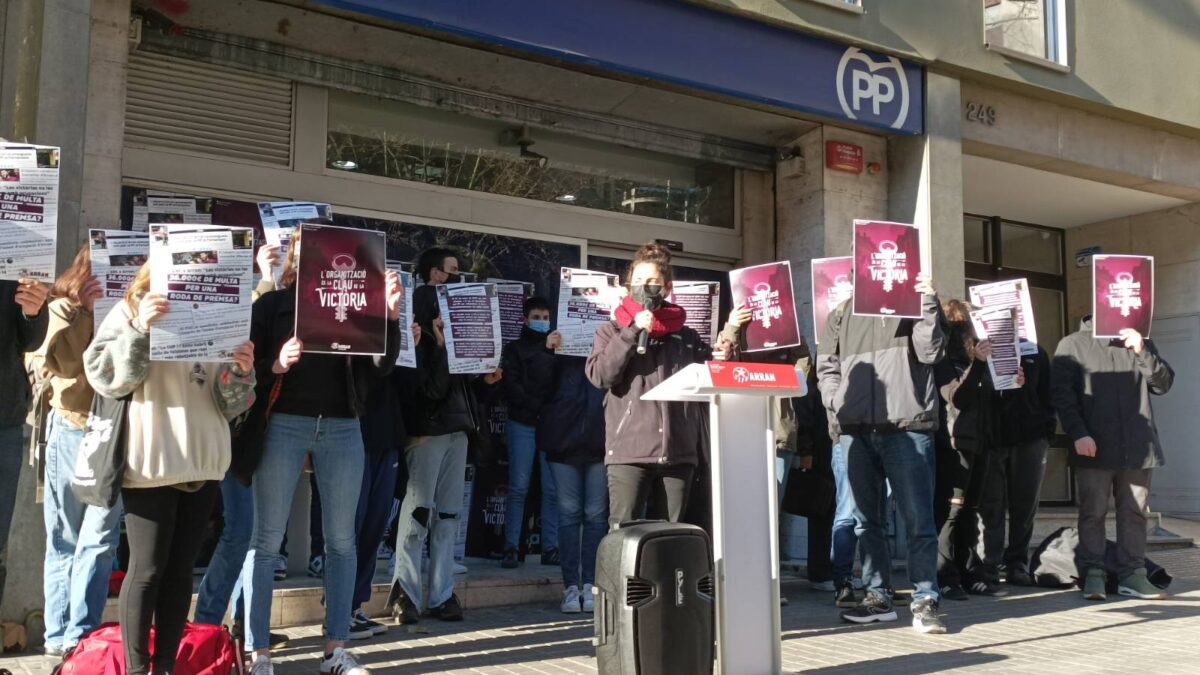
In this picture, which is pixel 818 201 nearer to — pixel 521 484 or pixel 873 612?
pixel 521 484

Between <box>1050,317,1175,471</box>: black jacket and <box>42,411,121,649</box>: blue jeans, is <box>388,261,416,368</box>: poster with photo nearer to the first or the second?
<box>42,411,121,649</box>: blue jeans

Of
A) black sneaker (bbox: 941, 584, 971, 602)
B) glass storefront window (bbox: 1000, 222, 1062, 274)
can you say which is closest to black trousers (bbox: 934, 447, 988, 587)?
black sneaker (bbox: 941, 584, 971, 602)

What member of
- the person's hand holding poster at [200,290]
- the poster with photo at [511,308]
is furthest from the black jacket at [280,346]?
the poster with photo at [511,308]

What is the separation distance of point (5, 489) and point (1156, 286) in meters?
13.5

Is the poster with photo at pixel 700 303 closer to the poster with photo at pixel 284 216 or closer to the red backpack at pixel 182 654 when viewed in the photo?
the poster with photo at pixel 284 216

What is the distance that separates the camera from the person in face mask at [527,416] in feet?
25.5

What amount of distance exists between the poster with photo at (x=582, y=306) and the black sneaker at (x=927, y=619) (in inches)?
102

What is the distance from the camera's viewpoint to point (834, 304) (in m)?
7.61

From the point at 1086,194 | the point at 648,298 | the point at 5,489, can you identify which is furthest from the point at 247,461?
the point at 1086,194

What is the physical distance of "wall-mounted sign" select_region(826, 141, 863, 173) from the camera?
10.3 m

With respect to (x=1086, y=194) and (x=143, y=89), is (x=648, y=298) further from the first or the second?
(x=1086, y=194)

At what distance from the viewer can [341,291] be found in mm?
5070

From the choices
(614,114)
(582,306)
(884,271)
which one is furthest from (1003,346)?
(614,114)

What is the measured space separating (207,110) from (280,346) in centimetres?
345
